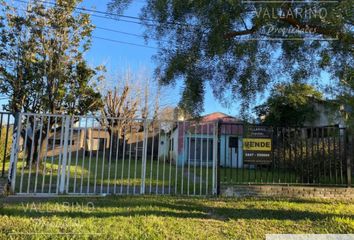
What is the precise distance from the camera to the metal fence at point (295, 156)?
9.10 m

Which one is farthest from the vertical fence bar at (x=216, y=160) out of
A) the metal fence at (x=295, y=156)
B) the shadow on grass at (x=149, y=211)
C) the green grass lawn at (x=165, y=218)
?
the shadow on grass at (x=149, y=211)

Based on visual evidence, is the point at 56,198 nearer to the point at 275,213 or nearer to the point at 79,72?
the point at 275,213

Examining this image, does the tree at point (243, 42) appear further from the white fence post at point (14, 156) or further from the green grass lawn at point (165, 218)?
the white fence post at point (14, 156)

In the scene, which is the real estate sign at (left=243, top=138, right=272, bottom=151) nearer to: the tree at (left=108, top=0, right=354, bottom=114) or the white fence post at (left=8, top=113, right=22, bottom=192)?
the tree at (left=108, top=0, right=354, bottom=114)

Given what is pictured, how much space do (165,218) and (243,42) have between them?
3.44 metres

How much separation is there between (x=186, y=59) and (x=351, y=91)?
2601 mm

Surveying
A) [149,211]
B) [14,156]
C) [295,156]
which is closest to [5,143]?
[14,156]

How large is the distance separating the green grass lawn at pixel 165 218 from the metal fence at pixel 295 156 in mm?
1279

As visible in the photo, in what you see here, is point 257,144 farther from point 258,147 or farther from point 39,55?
point 39,55

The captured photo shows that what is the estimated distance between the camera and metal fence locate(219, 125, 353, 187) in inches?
358

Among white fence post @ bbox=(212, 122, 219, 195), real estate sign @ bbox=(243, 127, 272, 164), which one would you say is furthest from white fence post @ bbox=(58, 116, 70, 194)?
real estate sign @ bbox=(243, 127, 272, 164)

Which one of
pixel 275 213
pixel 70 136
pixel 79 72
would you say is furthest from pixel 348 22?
pixel 79 72

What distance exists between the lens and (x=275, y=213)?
22.5ft

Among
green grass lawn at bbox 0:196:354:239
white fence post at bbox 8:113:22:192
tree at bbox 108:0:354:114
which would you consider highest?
tree at bbox 108:0:354:114
